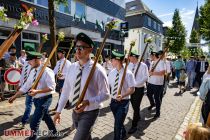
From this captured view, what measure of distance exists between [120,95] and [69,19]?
17.8 meters

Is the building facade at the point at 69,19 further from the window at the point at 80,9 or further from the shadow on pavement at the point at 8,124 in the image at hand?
the shadow on pavement at the point at 8,124

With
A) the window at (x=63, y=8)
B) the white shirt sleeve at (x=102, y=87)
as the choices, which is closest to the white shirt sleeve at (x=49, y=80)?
the white shirt sleeve at (x=102, y=87)

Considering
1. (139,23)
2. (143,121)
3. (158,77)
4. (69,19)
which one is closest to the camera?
(143,121)

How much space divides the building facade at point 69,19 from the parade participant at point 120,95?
8719 millimetres

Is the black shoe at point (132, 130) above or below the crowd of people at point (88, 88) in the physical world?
below

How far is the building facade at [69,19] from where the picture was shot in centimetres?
1534

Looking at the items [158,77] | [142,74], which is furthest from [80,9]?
[142,74]

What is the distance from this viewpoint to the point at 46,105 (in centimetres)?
488

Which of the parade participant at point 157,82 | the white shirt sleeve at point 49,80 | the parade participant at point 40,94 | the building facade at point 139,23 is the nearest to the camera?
the parade participant at point 40,94

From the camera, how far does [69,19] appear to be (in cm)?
2122

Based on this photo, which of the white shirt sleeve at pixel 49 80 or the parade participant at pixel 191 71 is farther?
the parade participant at pixel 191 71

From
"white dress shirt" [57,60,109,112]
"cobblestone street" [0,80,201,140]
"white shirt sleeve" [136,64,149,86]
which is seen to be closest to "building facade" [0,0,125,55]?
"cobblestone street" [0,80,201,140]

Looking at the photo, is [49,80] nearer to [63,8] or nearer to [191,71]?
[191,71]

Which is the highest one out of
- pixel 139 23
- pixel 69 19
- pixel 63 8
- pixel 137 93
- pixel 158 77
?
pixel 139 23
